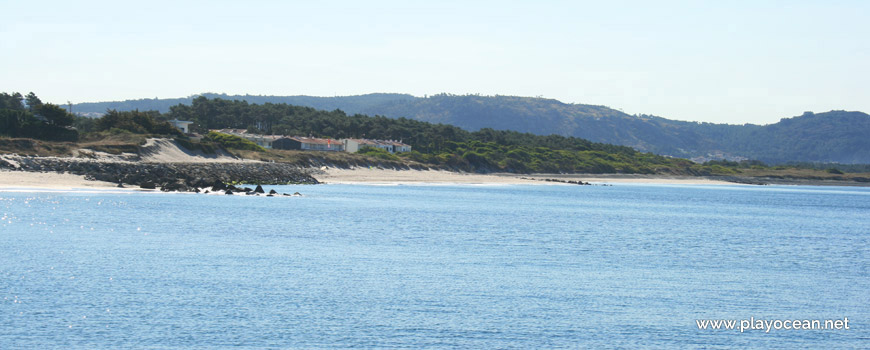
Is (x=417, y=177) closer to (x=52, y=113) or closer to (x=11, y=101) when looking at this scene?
(x=52, y=113)

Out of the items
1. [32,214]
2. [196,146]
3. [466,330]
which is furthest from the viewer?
[196,146]

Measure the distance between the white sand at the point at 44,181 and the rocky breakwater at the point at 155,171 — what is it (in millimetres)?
978

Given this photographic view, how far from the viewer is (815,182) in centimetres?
18350

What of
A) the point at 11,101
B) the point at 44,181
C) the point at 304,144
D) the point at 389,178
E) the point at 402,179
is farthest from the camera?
the point at 304,144

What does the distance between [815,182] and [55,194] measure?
579ft

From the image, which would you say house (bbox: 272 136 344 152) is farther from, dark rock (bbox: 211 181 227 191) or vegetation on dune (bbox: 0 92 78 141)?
dark rock (bbox: 211 181 227 191)

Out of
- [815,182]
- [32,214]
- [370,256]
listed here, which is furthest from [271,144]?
→ [815,182]

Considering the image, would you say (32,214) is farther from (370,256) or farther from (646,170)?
(646,170)

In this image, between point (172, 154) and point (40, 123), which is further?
point (172, 154)

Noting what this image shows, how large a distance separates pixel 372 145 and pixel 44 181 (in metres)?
77.0

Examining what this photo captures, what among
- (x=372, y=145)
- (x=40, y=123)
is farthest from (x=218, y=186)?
(x=372, y=145)

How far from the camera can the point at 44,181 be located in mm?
55219

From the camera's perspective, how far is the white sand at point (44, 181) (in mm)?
53656

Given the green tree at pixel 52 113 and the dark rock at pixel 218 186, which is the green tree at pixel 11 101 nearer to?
the green tree at pixel 52 113
